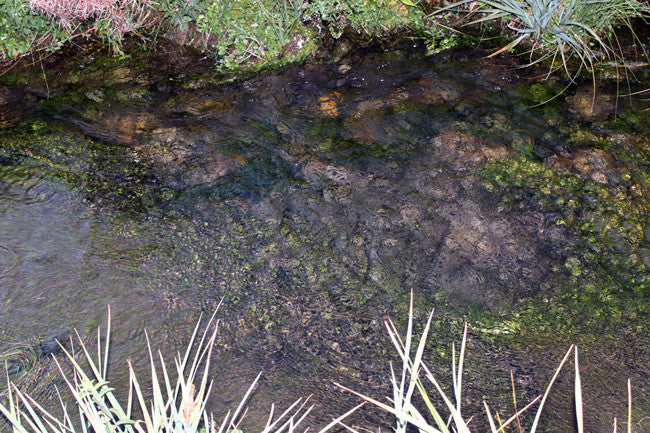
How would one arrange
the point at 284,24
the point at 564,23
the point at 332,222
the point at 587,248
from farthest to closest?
the point at 284,24 < the point at 564,23 < the point at 332,222 < the point at 587,248

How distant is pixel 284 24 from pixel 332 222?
6.34 feet

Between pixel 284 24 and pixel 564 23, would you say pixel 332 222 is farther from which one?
pixel 564 23

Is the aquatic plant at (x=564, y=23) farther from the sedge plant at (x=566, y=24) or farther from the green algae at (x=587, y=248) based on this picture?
the green algae at (x=587, y=248)

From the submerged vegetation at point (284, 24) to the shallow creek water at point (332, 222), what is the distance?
0.28 m

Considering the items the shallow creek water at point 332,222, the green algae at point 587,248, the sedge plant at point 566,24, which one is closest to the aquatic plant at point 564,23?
the sedge plant at point 566,24

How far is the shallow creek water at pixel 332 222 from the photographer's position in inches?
73.1

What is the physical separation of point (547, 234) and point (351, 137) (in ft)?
4.01

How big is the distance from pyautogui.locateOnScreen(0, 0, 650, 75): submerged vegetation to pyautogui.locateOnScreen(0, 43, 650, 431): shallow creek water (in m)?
Result: 0.28

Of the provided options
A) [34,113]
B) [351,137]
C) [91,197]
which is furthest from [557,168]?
[34,113]

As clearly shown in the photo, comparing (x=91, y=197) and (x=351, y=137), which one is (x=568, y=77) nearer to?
(x=351, y=137)

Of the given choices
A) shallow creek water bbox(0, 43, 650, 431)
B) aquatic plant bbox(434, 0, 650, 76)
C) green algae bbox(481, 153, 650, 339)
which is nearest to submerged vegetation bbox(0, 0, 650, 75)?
aquatic plant bbox(434, 0, 650, 76)

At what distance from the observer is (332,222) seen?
246 cm

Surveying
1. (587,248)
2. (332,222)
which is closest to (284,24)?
(332,222)

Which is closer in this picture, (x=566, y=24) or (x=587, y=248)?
(x=587, y=248)
